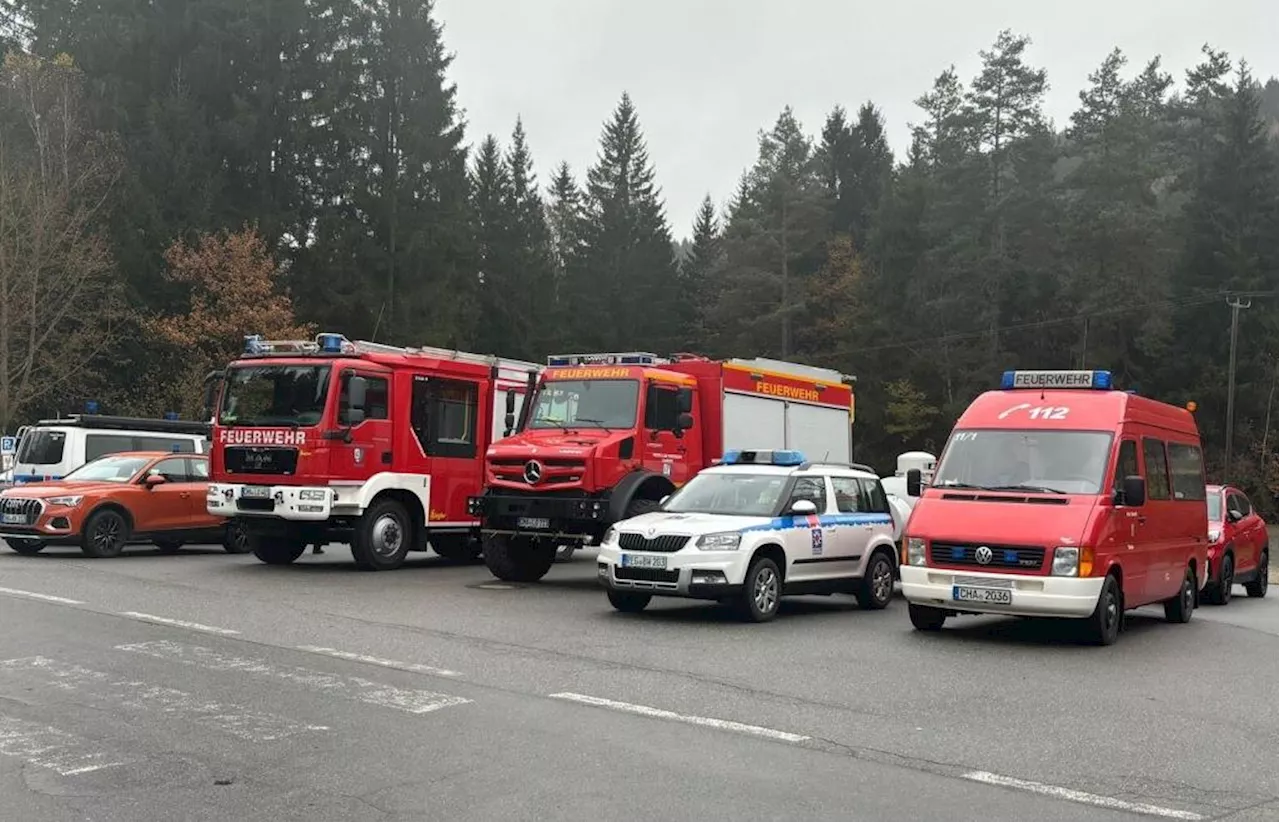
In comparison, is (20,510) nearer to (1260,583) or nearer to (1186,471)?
(1186,471)

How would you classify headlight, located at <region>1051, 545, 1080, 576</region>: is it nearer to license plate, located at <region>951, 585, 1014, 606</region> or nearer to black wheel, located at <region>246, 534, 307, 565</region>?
license plate, located at <region>951, 585, 1014, 606</region>

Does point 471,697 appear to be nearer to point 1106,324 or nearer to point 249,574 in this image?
point 249,574

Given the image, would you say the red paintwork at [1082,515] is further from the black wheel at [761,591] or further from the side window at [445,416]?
the side window at [445,416]

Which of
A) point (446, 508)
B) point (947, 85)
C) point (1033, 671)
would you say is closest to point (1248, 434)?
point (947, 85)

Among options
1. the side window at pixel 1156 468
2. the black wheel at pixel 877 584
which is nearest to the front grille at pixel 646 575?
the black wheel at pixel 877 584

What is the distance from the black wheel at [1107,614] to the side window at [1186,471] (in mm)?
2527

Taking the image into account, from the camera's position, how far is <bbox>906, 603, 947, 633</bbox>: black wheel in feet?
42.2

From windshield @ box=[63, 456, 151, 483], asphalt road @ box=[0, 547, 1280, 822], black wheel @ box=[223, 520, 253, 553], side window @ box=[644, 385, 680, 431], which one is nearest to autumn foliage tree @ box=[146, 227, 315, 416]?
black wheel @ box=[223, 520, 253, 553]

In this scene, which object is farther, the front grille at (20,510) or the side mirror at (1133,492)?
the front grille at (20,510)

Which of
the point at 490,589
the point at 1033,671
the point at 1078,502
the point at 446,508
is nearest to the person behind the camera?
the point at 1033,671

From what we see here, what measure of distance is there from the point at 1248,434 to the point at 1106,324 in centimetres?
781

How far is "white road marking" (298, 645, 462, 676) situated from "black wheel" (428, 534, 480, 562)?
8847 mm

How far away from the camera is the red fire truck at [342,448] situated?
17.6 meters

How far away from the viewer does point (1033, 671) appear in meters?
10.7
